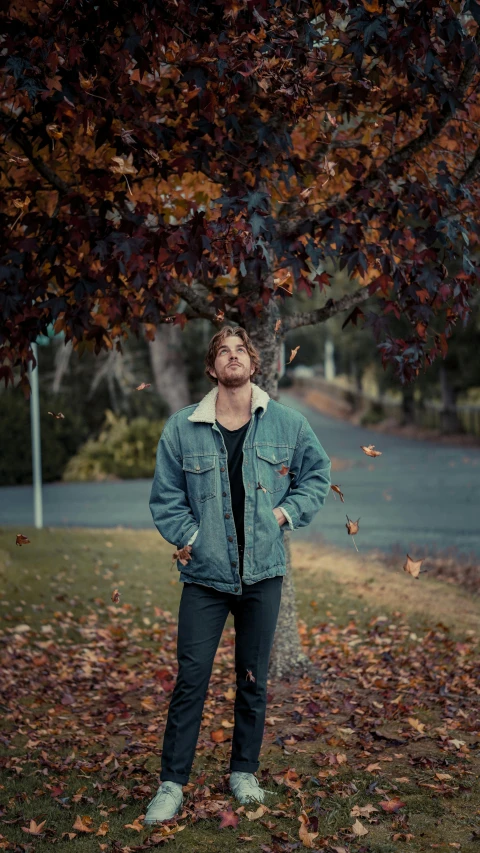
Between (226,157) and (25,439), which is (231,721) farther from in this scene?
(25,439)

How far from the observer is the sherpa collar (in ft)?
13.1

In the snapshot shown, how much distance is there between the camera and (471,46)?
4285 mm

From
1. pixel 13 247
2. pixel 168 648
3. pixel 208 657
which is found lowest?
pixel 168 648

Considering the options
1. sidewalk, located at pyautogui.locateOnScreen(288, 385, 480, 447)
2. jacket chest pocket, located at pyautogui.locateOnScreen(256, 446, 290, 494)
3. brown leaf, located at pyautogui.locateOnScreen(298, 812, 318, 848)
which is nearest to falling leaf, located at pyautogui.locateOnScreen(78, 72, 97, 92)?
jacket chest pocket, located at pyautogui.locateOnScreen(256, 446, 290, 494)

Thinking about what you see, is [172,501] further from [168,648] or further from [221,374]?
[168,648]

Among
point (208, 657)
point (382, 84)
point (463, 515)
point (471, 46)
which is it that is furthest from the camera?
point (463, 515)

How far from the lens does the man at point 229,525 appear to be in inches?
154

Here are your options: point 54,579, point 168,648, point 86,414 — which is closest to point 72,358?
point 86,414

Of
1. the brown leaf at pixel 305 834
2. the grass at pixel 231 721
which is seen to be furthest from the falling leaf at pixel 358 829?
the brown leaf at pixel 305 834

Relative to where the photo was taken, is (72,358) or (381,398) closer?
(72,358)

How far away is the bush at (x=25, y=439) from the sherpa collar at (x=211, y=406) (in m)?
18.1

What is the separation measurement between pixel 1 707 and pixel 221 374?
10.0 feet

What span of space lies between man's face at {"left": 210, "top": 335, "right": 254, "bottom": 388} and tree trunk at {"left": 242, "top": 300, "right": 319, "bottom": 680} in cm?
173

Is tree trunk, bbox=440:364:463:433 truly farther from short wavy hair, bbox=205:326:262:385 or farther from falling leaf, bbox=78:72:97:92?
short wavy hair, bbox=205:326:262:385
